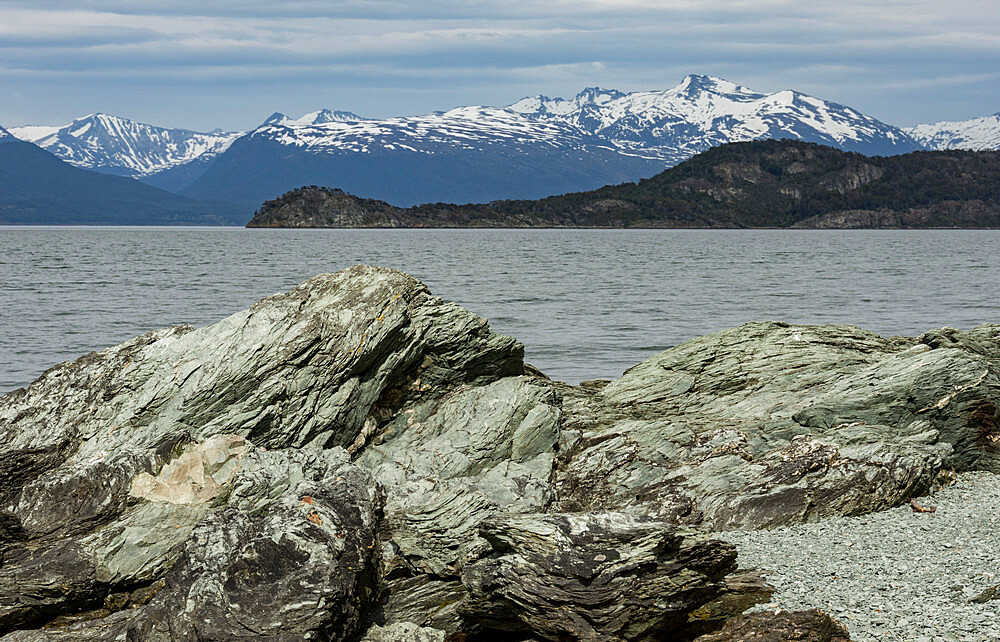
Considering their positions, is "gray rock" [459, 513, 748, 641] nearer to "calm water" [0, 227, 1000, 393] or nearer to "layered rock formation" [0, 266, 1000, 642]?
"layered rock formation" [0, 266, 1000, 642]

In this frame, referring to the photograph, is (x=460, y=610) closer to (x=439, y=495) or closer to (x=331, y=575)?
(x=331, y=575)

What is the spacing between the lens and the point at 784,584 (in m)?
10.8

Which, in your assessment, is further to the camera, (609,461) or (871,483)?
(609,461)

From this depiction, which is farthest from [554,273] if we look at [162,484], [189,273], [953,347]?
[162,484]

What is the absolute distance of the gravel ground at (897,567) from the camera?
9.55 meters

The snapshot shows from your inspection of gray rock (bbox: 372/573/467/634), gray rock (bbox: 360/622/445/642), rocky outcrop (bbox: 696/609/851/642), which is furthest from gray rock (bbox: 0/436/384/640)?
rocky outcrop (bbox: 696/609/851/642)

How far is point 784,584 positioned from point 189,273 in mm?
88342

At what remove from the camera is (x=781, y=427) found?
15.6 meters

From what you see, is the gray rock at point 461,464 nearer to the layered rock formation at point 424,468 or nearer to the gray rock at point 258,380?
the layered rock formation at point 424,468

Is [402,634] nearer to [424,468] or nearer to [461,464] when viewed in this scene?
[424,468]

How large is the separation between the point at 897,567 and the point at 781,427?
15.4 ft

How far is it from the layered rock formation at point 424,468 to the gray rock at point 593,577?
3 centimetres

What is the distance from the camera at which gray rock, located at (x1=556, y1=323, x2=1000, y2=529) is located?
541 inches

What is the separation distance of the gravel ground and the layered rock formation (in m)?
0.47
